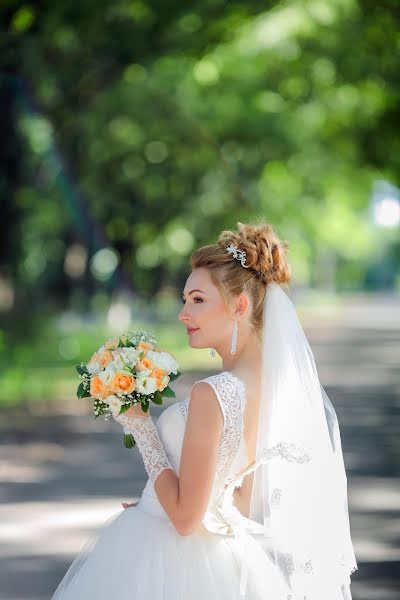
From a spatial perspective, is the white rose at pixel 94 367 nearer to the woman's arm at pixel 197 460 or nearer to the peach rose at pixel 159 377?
the peach rose at pixel 159 377

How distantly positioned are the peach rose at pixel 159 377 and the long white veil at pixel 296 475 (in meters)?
0.30

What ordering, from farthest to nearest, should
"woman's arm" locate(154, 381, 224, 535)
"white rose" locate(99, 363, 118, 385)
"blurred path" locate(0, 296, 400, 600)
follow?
1. "blurred path" locate(0, 296, 400, 600)
2. "white rose" locate(99, 363, 118, 385)
3. "woman's arm" locate(154, 381, 224, 535)

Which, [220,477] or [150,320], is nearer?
[220,477]

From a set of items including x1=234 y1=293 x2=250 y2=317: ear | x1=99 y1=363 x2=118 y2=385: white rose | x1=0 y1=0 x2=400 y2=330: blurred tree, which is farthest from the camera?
x1=0 y1=0 x2=400 y2=330: blurred tree

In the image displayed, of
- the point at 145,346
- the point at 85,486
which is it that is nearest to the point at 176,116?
the point at 85,486

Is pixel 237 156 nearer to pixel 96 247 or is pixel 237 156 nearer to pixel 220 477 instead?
pixel 96 247

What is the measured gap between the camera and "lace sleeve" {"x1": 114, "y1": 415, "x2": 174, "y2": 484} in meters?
3.59

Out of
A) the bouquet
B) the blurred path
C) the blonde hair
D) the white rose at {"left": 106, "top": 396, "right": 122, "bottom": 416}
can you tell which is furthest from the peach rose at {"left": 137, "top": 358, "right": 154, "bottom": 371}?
the blurred path

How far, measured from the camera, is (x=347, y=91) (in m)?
28.1

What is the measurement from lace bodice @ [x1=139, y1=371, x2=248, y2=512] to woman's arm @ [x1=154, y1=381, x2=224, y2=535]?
4cm

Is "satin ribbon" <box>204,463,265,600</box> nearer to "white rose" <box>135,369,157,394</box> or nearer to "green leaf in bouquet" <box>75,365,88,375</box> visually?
"white rose" <box>135,369,157,394</box>

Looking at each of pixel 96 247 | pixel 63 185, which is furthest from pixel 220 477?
pixel 96 247

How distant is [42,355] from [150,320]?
25154 mm

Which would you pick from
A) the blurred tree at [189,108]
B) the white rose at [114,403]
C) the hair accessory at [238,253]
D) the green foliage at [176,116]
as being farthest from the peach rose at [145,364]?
the blurred tree at [189,108]
